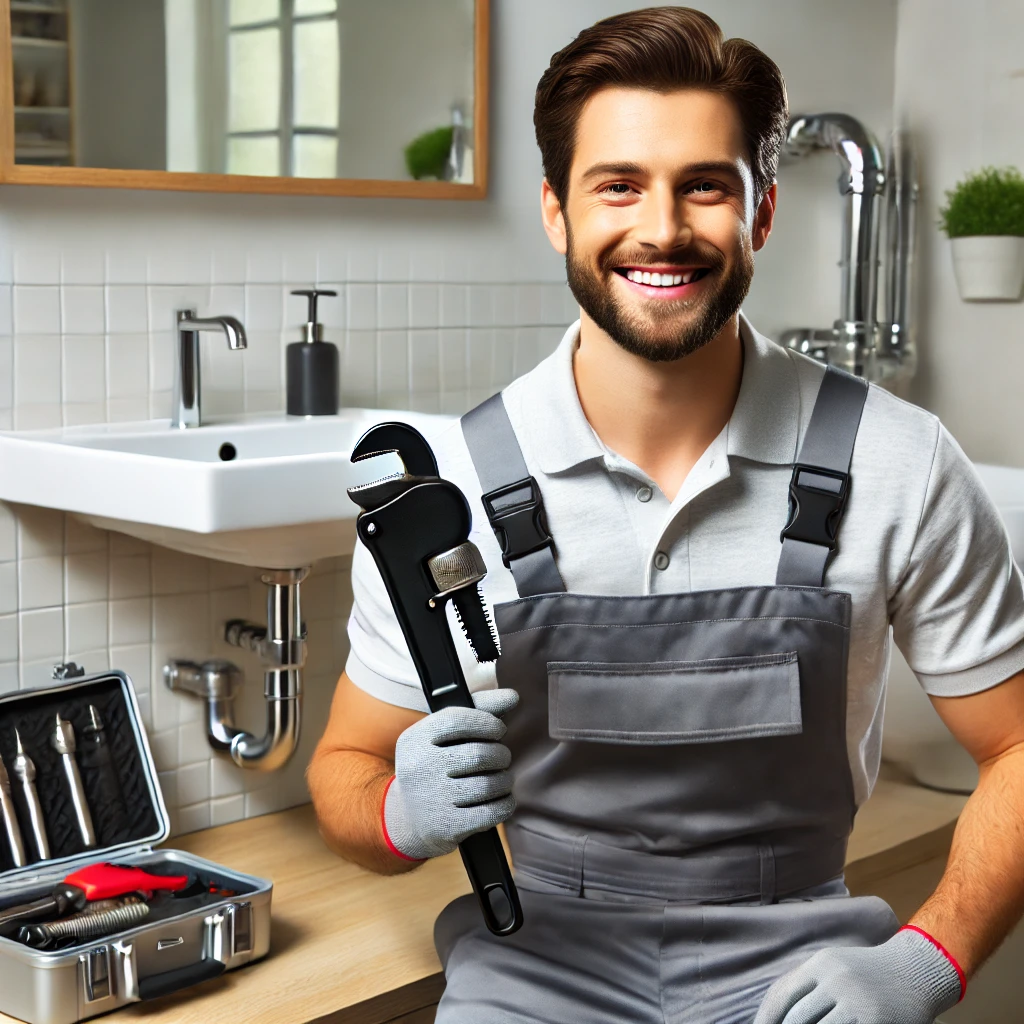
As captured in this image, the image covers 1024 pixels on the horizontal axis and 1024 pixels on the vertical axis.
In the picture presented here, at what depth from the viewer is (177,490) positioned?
1.59 m

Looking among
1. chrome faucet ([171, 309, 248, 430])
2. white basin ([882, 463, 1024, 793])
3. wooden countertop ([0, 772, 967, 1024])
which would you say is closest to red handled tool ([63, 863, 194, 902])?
wooden countertop ([0, 772, 967, 1024])

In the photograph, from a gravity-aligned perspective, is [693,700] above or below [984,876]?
above

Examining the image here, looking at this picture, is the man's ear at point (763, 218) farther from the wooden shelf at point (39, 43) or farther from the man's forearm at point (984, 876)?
the wooden shelf at point (39, 43)

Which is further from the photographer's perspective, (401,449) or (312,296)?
(312,296)

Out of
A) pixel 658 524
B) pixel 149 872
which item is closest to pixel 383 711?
pixel 658 524

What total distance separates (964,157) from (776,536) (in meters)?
1.94

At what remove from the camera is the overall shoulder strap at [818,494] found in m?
1.32

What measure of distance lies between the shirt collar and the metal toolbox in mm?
678

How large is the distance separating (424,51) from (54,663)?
44.3 inches

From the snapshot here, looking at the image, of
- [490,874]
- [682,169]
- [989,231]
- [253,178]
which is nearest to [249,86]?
[253,178]

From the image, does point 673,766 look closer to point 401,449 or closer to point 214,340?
point 401,449

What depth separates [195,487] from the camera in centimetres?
157

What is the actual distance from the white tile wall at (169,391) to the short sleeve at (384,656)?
2.32ft

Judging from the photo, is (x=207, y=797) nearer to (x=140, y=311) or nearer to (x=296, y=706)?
(x=296, y=706)
